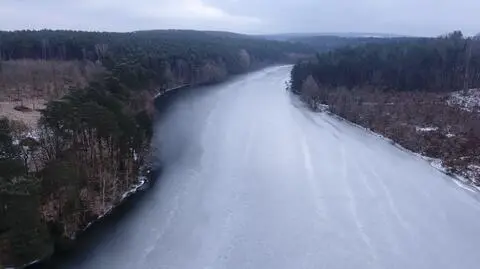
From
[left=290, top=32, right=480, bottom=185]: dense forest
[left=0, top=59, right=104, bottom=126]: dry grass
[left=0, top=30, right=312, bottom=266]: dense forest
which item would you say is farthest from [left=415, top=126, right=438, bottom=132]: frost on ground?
[left=0, top=59, right=104, bottom=126]: dry grass

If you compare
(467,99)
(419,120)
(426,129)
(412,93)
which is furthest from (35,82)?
(467,99)

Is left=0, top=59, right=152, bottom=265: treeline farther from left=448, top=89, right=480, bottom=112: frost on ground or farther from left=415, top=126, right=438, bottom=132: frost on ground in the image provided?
left=448, top=89, right=480, bottom=112: frost on ground

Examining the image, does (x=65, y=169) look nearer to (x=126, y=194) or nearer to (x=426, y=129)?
(x=126, y=194)

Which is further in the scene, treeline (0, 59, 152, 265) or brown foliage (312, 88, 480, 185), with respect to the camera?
brown foliage (312, 88, 480, 185)

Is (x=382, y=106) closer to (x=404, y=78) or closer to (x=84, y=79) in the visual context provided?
(x=404, y=78)

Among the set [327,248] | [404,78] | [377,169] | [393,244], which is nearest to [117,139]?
[327,248]

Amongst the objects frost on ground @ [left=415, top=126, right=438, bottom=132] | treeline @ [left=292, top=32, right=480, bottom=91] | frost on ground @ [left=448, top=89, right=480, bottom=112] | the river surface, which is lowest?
the river surface

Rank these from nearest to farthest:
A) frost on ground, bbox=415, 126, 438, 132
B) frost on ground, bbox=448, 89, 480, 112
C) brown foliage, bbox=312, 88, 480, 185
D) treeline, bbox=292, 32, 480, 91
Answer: brown foliage, bbox=312, 88, 480, 185 < frost on ground, bbox=415, 126, 438, 132 < frost on ground, bbox=448, 89, 480, 112 < treeline, bbox=292, 32, 480, 91

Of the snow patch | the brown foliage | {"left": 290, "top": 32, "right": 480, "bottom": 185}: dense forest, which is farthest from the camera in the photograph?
{"left": 290, "top": 32, "right": 480, "bottom": 185}: dense forest
